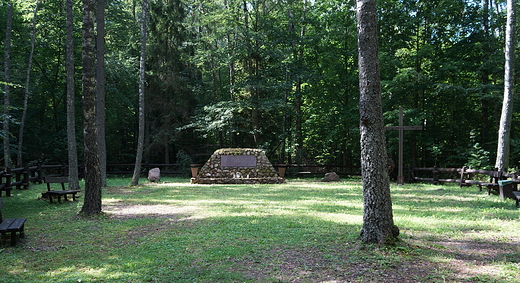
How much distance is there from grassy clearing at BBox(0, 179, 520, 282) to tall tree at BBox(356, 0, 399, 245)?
0.29 metres

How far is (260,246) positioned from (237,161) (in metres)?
11.8

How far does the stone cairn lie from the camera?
16.2 meters

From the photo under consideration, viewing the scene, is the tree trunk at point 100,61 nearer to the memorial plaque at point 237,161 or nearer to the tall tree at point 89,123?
the tall tree at point 89,123

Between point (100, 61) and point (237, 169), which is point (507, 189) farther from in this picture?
point (100, 61)

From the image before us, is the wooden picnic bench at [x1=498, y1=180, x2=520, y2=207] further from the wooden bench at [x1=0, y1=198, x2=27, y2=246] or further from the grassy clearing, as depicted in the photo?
the wooden bench at [x1=0, y1=198, x2=27, y2=246]

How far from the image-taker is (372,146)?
15.3 ft

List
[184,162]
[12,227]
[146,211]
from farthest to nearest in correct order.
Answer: [184,162] < [146,211] < [12,227]

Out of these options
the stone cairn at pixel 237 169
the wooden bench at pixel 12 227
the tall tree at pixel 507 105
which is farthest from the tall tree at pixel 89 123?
the tall tree at pixel 507 105

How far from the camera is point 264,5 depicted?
70.2ft

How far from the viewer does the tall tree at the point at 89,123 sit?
7746 mm

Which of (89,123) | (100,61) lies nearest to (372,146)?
(89,123)

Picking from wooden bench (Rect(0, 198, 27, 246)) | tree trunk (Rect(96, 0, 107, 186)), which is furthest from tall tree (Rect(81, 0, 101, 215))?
tree trunk (Rect(96, 0, 107, 186))

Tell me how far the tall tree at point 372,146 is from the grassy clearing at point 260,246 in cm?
29

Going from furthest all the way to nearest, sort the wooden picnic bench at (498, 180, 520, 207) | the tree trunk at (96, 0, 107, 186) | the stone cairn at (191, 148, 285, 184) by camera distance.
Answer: the stone cairn at (191, 148, 285, 184)
the tree trunk at (96, 0, 107, 186)
the wooden picnic bench at (498, 180, 520, 207)
